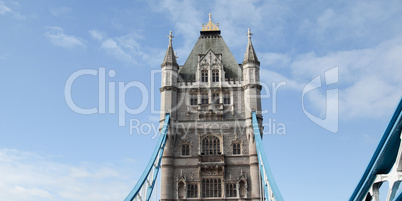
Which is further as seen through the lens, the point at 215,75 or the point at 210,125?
the point at 215,75

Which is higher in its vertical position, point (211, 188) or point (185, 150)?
point (185, 150)

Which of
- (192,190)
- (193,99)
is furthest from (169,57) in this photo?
(192,190)

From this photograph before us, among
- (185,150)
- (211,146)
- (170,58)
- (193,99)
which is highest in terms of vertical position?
(170,58)

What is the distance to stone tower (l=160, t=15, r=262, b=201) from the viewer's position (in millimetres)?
32750

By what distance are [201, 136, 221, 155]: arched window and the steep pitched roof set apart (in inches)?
238

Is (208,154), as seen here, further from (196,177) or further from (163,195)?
(163,195)

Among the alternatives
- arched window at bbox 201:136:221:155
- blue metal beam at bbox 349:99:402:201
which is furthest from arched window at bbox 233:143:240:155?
blue metal beam at bbox 349:99:402:201

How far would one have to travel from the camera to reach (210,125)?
115 ft

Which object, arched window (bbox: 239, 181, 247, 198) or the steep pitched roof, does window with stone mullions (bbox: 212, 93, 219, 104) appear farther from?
arched window (bbox: 239, 181, 247, 198)

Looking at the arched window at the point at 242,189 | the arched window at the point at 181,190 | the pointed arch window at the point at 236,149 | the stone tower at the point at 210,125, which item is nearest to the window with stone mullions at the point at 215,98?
the stone tower at the point at 210,125

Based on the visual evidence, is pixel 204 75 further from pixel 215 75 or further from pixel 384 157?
pixel 384 157

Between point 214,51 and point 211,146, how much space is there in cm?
957

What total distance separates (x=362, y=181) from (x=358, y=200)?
0.98 meters

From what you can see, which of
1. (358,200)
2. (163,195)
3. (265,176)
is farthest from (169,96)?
(358,200)
